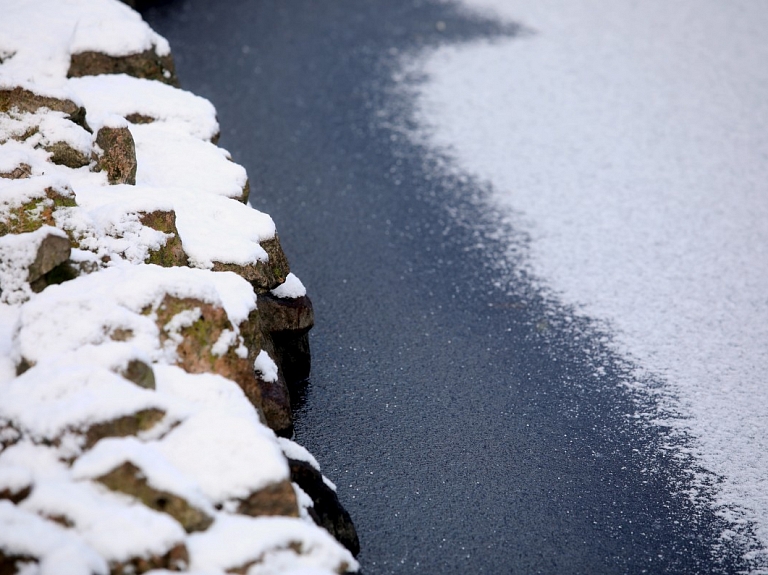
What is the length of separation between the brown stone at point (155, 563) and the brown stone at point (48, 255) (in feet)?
3.59

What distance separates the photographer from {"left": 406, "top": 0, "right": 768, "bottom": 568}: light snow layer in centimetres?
372

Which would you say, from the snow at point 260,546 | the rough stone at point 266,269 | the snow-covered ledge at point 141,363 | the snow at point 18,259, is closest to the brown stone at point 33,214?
the snow-covered ledge at point 141,363

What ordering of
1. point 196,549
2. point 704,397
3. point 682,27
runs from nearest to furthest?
point 196,549, point 704,397, point 682,27

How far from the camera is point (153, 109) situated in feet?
13.0

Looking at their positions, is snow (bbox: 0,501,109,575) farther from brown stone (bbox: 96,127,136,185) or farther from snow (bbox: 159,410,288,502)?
brown stone (bbox: 96,127,136,185)

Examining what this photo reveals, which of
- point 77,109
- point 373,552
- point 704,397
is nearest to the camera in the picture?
point 373,552

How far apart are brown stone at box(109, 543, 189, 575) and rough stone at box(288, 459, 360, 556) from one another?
0.58 meters

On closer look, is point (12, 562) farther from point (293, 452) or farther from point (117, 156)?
point (117, 156)

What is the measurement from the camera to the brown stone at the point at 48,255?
2480 mm

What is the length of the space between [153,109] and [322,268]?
1.28m

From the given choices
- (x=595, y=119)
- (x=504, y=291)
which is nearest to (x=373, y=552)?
(x=504, y=291)

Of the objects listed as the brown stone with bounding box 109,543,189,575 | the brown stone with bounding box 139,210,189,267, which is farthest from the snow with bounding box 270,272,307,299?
the brown stone with bounding box 109,543,189,575

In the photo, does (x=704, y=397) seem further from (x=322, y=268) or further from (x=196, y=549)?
(x=196, y=549)

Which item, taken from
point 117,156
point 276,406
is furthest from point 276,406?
point 117,156
